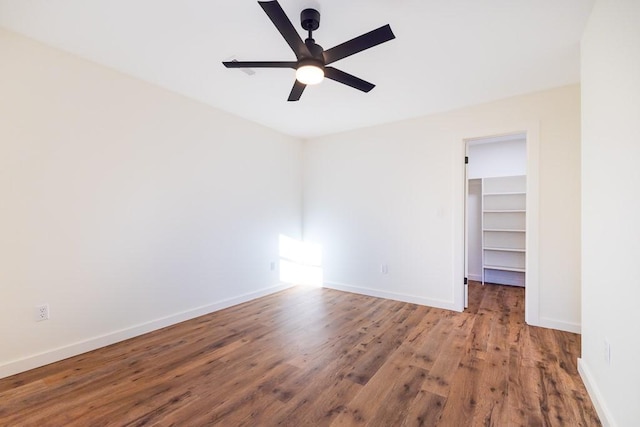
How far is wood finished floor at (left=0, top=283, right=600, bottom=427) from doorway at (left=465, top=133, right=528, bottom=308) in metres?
1.84

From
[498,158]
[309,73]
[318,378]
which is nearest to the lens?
[309,73]

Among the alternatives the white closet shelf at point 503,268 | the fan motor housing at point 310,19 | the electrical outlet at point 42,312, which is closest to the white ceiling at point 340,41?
the fan motor housing at point 310,19

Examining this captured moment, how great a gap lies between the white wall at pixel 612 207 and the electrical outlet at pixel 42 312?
3681 millimetres

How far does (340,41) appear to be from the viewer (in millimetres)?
2098

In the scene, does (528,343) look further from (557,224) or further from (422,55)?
(422,55)

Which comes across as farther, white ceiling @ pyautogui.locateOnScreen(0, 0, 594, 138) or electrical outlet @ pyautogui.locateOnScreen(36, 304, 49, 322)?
electrical outlet @ pyautogui.locateOnScreen(36, 304, 49, 322)

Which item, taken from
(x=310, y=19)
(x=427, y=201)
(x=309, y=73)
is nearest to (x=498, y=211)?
(x=427, y=201)

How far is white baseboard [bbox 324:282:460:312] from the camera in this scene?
349 cm

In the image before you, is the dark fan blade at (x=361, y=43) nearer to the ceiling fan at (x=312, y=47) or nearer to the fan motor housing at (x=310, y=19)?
the ceiling fan at (x=312, y=47)

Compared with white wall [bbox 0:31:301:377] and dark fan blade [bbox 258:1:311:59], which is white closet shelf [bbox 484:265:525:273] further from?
dark fan blade [bbox 258:1:311:59]

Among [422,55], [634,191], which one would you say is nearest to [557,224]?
[634,191]

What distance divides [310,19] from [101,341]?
3.14 meters

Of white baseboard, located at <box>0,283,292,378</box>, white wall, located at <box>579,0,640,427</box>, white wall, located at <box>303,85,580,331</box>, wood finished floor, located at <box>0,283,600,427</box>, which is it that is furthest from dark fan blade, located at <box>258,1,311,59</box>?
white baseboard, located at <box>0,283,292,378</box>

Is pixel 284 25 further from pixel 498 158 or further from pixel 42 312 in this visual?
pixel 498 158
